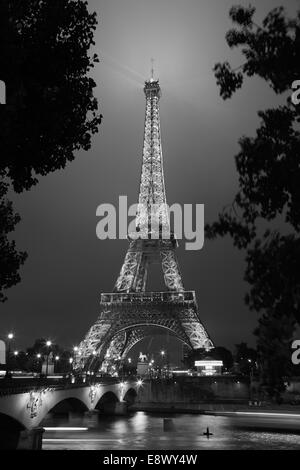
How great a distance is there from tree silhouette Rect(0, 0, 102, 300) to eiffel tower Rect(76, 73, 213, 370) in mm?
69199

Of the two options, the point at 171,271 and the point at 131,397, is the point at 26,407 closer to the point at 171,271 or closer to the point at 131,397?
the point at 131,397

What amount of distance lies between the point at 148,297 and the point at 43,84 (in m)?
74.6

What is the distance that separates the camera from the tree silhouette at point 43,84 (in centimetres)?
1124

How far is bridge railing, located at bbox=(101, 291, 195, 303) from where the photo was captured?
8406 centimetres

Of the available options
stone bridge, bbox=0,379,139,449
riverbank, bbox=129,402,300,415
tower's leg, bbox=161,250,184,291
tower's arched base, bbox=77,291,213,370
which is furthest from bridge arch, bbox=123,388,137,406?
stone bridge, bbox=0,379,139,449

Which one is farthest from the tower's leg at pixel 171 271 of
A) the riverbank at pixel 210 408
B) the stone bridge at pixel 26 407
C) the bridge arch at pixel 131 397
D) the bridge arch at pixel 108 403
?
the stone bridge at pixel 26 407

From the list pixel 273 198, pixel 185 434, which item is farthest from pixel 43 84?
pixel 185 434

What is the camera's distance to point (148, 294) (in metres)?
86.3

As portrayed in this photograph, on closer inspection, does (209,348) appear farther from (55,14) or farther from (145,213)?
(55,14)

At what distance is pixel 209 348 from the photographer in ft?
265

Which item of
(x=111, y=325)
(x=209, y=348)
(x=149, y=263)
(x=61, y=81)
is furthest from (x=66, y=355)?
(x=61, y=81)

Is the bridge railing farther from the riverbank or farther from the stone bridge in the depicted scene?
the stone bridge

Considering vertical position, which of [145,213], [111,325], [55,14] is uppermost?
[145,213]

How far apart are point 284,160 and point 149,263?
93.7 meters
